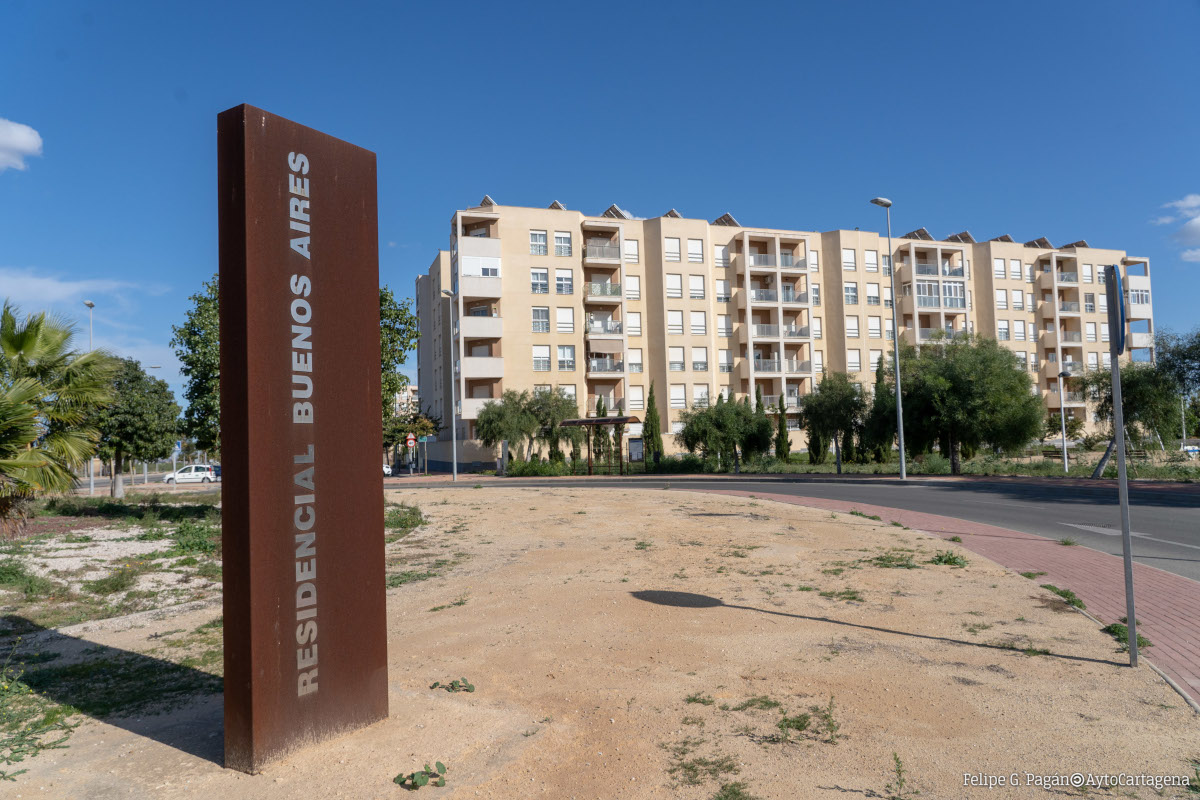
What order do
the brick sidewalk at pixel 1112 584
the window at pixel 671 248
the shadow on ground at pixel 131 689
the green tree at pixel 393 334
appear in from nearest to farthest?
1. the shadow on ground at pixel 131 689
2. the brick sidewalk at pixel 1112 584
3. the green tree at pixel 393 334
4. the window at pixel 671 248

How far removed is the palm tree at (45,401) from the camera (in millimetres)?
7758

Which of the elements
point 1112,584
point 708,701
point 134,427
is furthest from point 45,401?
point 134,427

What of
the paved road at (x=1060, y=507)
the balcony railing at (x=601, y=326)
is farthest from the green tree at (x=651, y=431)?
the paved road at (x=1060, y=507)

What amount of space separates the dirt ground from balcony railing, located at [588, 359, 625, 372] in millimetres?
46179

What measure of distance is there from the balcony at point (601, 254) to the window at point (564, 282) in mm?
1699

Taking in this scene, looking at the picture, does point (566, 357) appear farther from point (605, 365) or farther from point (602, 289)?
point (602, 289)

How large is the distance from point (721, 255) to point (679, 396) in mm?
12016

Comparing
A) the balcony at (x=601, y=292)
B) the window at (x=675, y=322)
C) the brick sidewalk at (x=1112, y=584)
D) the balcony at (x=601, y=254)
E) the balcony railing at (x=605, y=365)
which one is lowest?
the brick sidewalk at (x=1112, y=584)

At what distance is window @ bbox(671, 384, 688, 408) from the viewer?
5747 cm

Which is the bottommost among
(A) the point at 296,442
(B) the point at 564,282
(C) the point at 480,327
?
(A) the point at 296,442

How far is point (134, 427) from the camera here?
2688 cm

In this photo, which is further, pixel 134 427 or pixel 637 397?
pixel 637 397

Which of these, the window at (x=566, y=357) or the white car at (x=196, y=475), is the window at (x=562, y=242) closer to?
the window at (x=566, y=357)

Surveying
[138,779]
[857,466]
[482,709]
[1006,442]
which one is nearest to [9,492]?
[138,779]
